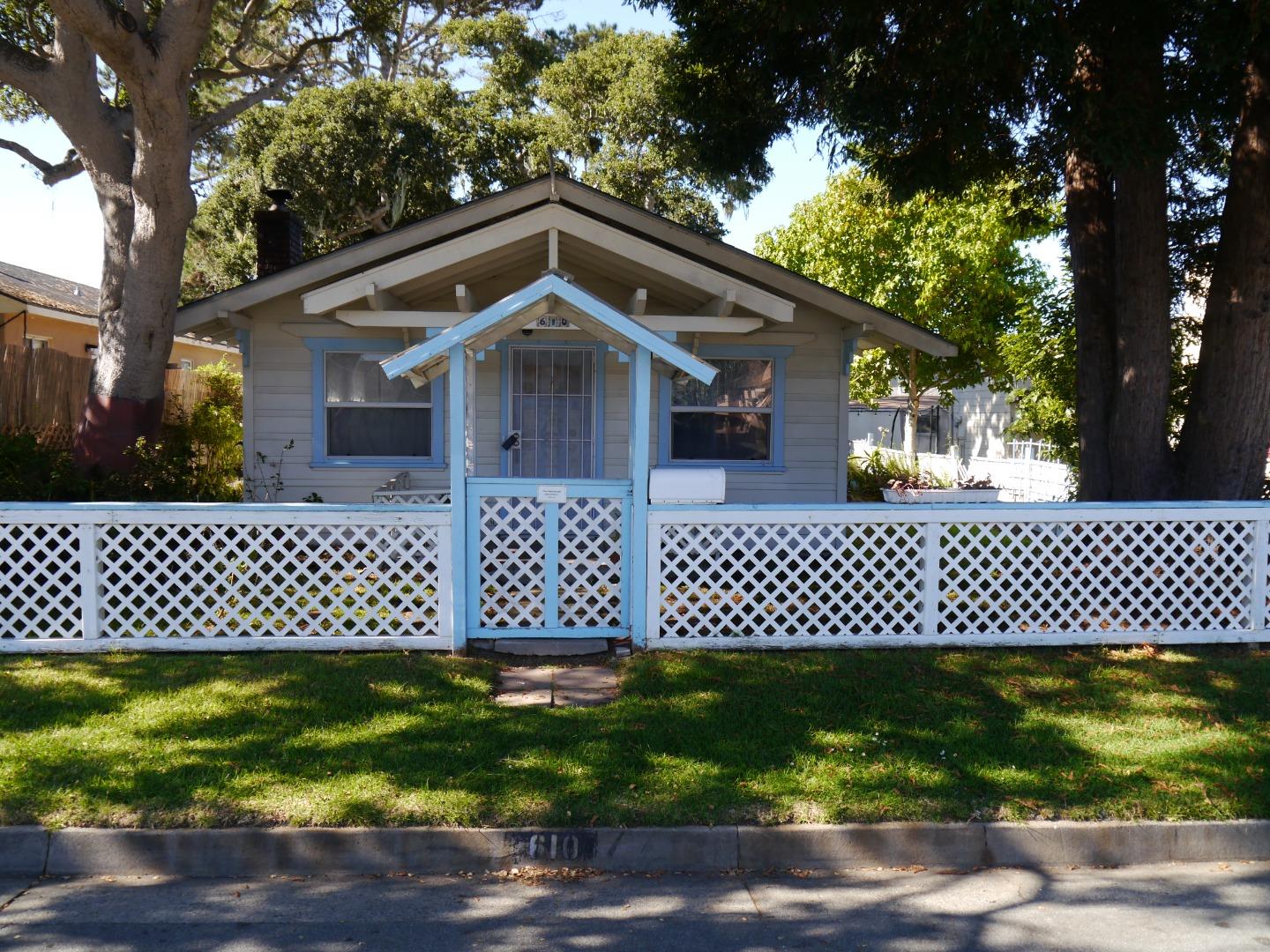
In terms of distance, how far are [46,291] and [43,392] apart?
9.41m

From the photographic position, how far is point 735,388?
11.2m

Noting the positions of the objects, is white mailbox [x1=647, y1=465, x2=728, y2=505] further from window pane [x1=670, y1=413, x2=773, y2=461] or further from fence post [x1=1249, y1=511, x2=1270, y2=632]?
fence post [x1=1249, y1=511, x2=1270, y2=632]

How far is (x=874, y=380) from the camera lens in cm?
2527

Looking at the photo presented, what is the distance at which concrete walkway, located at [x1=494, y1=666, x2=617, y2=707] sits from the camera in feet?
21.4

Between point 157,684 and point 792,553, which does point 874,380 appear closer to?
point 792,553

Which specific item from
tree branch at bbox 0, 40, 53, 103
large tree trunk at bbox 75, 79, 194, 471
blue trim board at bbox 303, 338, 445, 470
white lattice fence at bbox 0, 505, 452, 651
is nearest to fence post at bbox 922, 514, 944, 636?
white lattice fence at bbox 0, 505, 452, 651

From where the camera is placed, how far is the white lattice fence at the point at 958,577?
296 inches

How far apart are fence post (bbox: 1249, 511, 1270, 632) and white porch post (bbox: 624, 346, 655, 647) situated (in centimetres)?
476

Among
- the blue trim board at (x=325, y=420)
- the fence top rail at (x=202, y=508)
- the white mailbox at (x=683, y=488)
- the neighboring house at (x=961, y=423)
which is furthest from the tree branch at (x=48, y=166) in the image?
the neighboring house at (x=961, y=423)

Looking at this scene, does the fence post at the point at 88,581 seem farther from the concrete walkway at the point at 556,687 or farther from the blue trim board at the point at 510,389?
the blue trim board at the point at 510,389

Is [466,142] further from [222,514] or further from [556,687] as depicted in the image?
[556,687]

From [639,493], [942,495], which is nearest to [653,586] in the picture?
[639,493]

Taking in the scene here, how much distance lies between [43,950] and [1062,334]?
13255 mm

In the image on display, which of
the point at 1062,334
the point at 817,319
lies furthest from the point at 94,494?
the point at 1062,334
